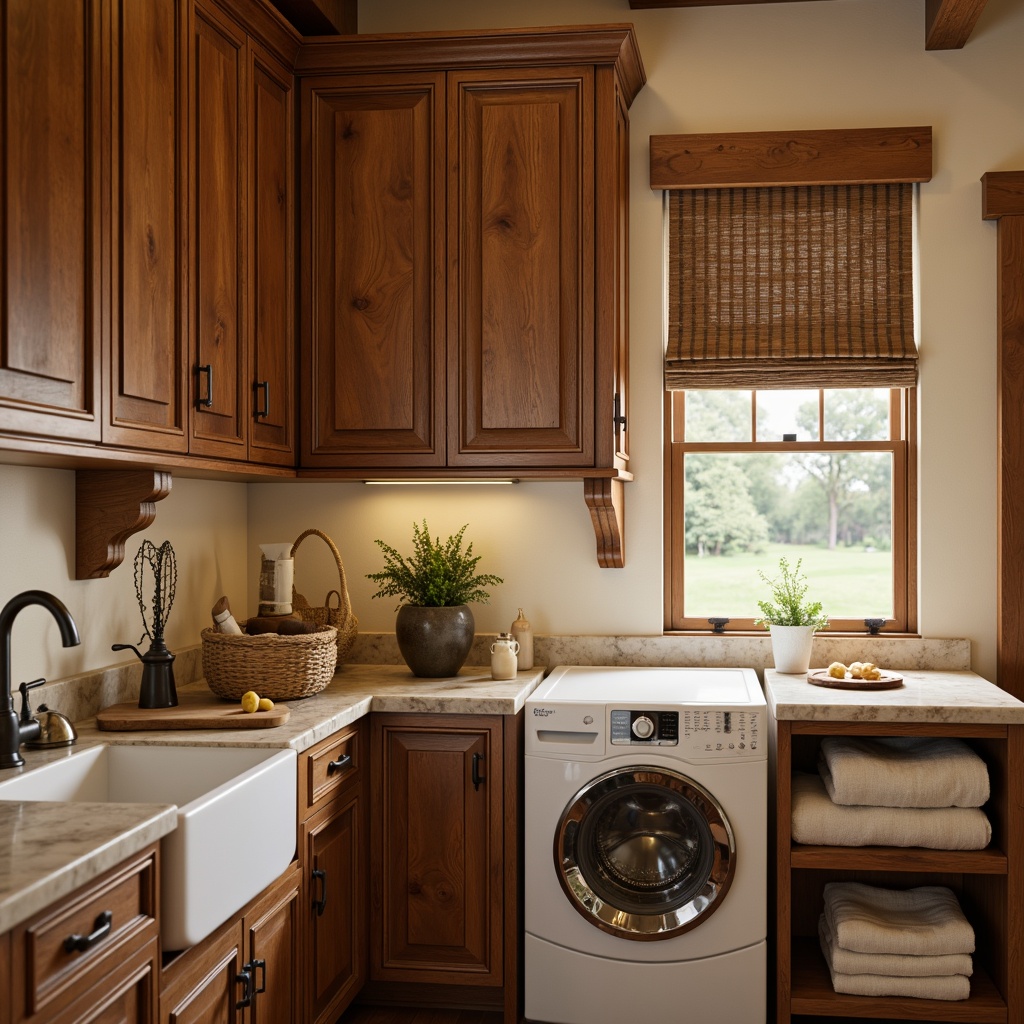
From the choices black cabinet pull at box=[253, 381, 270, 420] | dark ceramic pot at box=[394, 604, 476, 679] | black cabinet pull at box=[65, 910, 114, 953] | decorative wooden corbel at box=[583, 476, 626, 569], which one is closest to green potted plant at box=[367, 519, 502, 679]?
dark ceramic pot at box=[394, 604, 476, 679]

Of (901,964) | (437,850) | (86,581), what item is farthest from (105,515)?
(901,964)

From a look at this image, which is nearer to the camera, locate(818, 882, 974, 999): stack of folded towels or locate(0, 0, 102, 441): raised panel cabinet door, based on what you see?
locate(0, 0, 102, 441): raised panel cabinet door

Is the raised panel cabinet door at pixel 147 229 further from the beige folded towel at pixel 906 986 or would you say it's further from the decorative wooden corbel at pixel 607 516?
the beige folded towel at pixel 906 986

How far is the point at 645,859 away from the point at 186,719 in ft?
4.12

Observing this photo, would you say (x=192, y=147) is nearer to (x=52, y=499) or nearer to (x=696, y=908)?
(x=52, y=499)

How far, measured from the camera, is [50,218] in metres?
1.95

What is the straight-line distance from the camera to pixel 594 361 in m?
3.12

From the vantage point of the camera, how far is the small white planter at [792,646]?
10.8 ft

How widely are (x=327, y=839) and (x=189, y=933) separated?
0.86 m

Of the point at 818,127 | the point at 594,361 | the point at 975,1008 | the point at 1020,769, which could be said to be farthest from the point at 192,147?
the point at 975,1008

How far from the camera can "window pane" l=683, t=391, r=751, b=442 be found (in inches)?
143

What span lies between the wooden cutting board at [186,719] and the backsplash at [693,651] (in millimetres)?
567

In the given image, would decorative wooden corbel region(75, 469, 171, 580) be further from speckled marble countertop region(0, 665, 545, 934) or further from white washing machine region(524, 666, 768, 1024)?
white washing machine region(524, 666, 768, 1024)

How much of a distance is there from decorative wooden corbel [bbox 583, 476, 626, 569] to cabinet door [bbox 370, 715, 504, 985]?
2.40 ft
